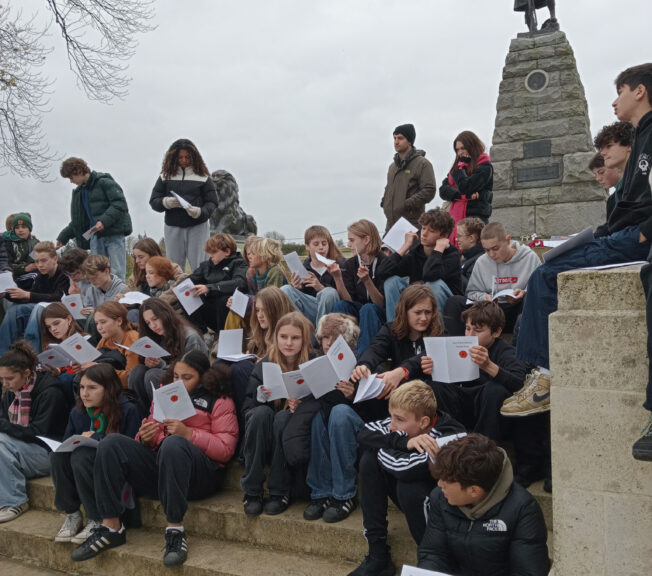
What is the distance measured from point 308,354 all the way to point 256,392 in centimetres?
43

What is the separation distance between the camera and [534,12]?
442 inches

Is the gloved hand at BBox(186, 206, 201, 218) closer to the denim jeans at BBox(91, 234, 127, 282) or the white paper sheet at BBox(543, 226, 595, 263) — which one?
the denim jeans at BBox(91, 234, 127, 282)

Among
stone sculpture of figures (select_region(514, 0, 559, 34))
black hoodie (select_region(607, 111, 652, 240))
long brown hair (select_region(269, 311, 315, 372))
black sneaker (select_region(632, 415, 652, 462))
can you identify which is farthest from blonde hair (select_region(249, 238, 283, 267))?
stone sculpture of figures (select_region(514, 0, 559, 34))

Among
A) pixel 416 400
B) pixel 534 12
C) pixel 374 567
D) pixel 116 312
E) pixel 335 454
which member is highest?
pixel 534 12

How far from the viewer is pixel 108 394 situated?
4500mm

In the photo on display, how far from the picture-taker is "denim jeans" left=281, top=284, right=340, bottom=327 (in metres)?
5.46

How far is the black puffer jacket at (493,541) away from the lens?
8.75 ft

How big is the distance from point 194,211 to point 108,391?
3.36m

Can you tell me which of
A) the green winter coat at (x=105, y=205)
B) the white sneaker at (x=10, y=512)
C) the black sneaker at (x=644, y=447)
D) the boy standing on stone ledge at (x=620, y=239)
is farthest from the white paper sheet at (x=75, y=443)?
the green winter coat at (x=105, y=205)

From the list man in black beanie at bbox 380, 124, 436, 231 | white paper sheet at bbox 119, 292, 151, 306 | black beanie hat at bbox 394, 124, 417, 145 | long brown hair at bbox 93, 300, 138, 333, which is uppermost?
black beanie hat at bbox 394, 124, 417, 145

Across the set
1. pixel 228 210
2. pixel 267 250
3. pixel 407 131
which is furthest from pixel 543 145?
pixel 267 250

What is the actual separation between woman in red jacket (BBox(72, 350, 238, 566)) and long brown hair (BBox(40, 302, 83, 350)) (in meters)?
2.00

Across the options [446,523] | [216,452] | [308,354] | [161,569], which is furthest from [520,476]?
[161,569]

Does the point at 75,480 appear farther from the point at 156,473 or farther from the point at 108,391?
Answer: the point at 108,391
